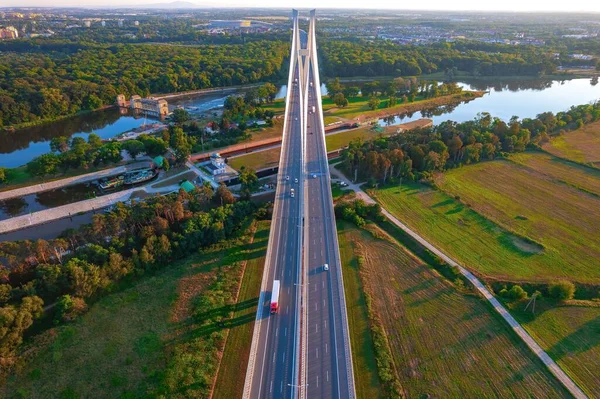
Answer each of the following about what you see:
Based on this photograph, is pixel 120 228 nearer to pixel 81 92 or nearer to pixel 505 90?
pixel 81 92

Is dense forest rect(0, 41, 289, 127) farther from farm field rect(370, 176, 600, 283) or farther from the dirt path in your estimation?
the dirt path

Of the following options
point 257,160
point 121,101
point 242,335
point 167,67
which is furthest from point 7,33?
point 242,335

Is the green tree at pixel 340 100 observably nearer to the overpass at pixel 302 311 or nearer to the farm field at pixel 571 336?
the overpass at pixel 302 311

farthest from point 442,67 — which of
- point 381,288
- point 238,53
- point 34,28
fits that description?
point 34,28

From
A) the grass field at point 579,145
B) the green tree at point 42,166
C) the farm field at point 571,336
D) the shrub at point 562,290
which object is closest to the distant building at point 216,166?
the green tree at point 42,166

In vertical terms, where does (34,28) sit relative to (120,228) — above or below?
above

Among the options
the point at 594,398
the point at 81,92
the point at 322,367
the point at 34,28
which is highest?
the point at 34,28

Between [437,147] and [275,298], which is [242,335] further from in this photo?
[437,147]

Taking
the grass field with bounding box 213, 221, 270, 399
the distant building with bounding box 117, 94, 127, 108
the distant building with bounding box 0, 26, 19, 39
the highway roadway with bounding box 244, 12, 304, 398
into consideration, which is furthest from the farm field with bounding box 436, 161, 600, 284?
the distant building with bounding box 0, 26, 19, 39
